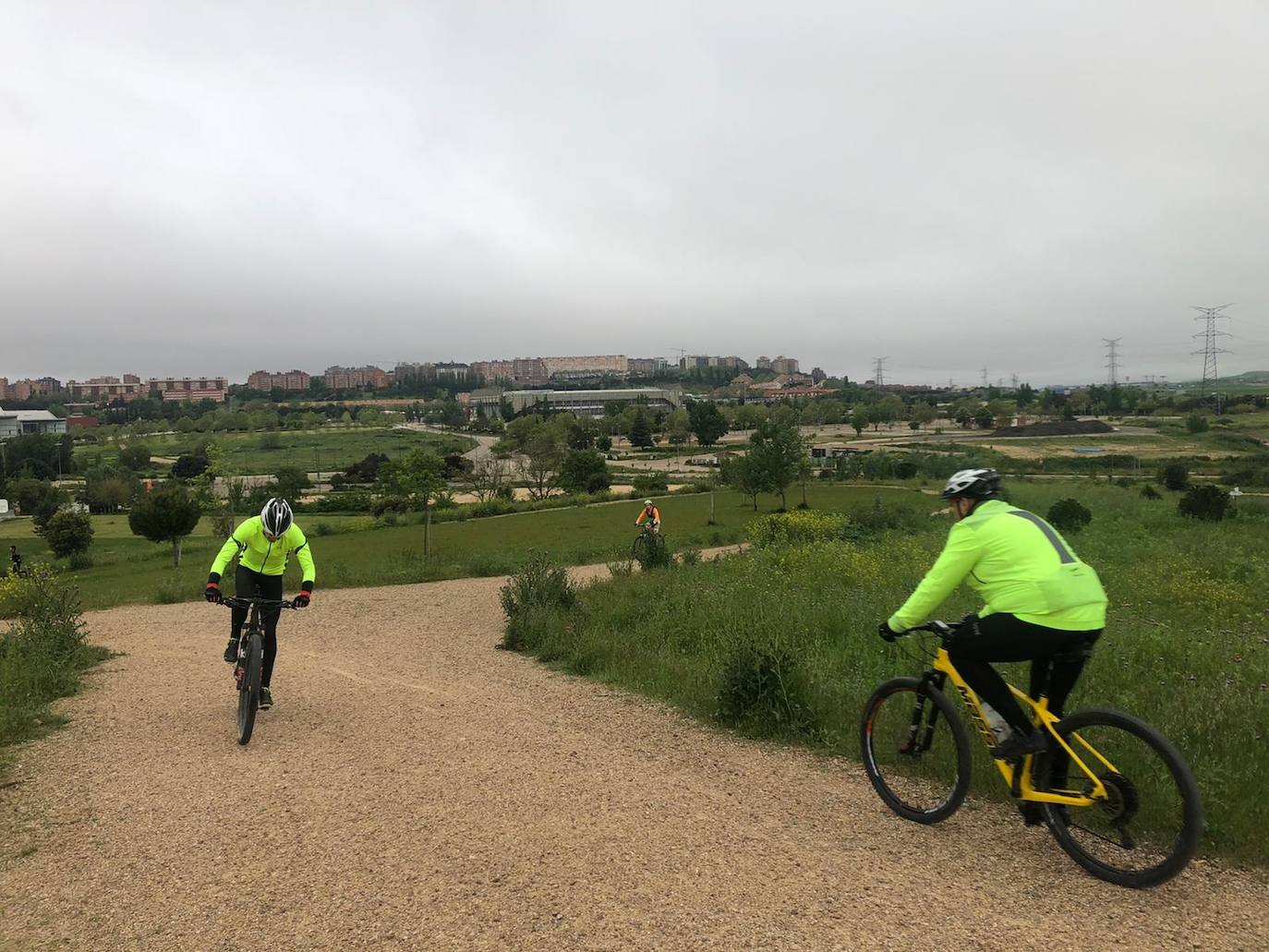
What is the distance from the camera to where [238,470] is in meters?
37.8

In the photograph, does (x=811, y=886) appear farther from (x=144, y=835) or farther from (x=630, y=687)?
(x=630, y=687)

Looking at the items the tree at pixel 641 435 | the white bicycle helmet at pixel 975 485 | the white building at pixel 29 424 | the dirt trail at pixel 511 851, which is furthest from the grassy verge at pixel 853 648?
the white building at pixel 29 424

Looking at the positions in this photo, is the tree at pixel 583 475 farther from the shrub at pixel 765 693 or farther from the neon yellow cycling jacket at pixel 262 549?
the shrub at pixel 765 693

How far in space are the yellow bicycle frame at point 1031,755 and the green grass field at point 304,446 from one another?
287 feet

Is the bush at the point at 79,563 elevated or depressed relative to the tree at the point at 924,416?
depressed

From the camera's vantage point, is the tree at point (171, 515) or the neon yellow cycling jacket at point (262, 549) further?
the tree at point (171, 515)

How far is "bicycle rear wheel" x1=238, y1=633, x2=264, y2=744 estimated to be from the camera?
22.6 feet

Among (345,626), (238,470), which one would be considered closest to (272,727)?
(345,626)

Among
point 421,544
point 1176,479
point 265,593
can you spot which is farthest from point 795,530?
point 1176,479

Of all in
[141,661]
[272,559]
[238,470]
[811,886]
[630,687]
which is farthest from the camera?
[238,470]

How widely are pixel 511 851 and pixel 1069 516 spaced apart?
30.8 m

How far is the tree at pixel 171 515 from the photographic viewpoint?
38.4 metres

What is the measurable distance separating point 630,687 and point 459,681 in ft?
6.97

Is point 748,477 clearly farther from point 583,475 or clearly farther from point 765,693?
point 765,693
